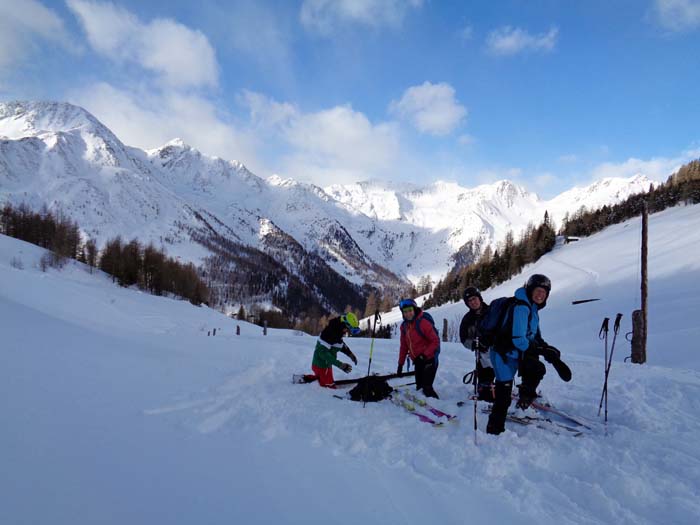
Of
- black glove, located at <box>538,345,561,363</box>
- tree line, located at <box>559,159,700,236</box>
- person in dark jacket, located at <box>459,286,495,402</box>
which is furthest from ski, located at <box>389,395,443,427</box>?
tree line, located at <box>559,159,700,236</box>

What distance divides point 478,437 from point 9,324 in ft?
32.6

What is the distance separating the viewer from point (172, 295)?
67.6 meters

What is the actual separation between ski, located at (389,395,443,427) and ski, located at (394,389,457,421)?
191 mm

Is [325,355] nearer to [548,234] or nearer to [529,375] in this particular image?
[529,375]

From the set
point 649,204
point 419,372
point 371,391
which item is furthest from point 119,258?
point 649,204

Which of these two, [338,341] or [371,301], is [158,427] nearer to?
[338,341]

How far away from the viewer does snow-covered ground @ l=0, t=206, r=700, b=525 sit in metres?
3.48

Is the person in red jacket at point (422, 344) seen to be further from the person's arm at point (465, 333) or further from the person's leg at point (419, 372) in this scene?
the person's arm at point (465, 333)

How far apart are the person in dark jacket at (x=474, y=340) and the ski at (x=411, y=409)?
145 centimetres

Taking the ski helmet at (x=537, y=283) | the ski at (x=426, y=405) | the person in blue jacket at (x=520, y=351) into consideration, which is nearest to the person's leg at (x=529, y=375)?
the person in blue jacket at (x=520, y=351)

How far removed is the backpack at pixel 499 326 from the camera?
556 centimetres

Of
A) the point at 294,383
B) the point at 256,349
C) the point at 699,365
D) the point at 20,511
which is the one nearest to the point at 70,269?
the point at 256,349

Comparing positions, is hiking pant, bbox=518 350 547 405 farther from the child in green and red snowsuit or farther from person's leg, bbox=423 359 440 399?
the child in green and red snowsuit

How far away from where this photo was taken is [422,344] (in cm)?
777
